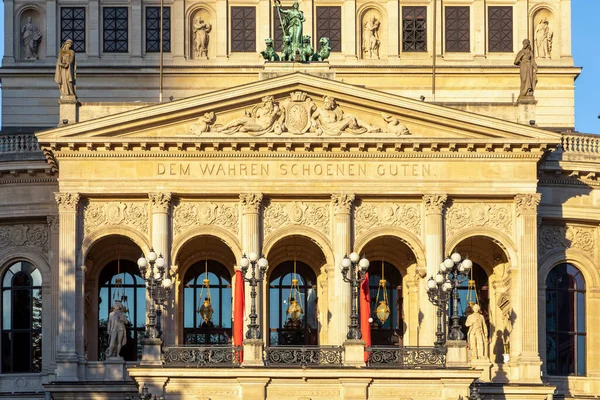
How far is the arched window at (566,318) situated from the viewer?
75.8 metres

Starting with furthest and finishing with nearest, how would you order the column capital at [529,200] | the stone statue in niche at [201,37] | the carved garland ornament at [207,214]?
the stone statue in niche at [201,37] → the carved garland ornament at [207,214] → the column capital at [529,200]

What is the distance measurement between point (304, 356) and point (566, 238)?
51.8 feet

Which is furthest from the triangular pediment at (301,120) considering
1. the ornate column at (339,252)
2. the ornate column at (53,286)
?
the ornate column at (53,286)

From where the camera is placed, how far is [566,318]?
76188 millimetres

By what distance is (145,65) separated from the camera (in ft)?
271

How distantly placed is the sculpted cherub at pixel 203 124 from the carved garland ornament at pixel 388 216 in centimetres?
609

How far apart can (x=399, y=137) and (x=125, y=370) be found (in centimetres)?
1264

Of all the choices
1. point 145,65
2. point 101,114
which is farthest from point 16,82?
point 101,114

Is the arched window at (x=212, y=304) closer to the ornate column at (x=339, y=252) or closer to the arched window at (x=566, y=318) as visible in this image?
the ornate column at (x=339, y=252)

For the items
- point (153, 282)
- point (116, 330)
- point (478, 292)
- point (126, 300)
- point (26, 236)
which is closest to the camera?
point (153, 282)

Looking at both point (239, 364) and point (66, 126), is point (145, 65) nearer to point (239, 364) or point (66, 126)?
point (66, 126)

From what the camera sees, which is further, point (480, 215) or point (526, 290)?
point (480, 215)

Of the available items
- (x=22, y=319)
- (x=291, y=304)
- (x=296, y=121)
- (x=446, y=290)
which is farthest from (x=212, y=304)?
(x=446, y=290)

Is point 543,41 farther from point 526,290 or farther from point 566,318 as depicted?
point 526,290
